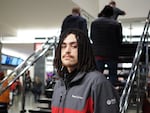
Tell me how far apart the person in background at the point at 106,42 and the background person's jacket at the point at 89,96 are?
2.74 m

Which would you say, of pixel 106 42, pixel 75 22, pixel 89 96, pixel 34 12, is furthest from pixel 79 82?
pixel 34 12

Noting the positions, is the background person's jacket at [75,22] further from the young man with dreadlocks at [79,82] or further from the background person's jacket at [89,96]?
the background person's jacket at [89,96]

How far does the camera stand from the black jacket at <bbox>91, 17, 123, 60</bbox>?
4402 mm

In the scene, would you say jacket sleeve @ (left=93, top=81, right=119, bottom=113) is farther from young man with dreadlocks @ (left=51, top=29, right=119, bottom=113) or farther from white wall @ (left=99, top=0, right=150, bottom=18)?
white wall @ (left=99, top=0, right=150, bottom=18)

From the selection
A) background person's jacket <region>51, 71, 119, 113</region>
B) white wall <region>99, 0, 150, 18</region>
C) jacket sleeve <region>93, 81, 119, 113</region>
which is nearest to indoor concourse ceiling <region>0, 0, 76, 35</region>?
white wall <region>99, 0, 150, 18</region>

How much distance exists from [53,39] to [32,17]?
4.05 metres

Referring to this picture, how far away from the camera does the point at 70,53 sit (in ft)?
5.53

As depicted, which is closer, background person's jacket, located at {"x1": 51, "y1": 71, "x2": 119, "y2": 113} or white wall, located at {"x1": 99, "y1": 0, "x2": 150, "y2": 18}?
background person's jacket, located at {"x1": 51, "y1": 71, "x2": 119, "y2": 113}

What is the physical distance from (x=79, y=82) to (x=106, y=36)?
2903 mm

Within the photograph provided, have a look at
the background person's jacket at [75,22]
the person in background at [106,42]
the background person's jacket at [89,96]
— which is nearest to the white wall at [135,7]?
the background person's jacket at [75,22]

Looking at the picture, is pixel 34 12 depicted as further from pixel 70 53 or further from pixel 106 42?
pixel 70 53

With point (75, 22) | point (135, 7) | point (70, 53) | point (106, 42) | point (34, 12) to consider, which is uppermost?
point (135, 7)

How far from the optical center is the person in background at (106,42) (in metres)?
4.39

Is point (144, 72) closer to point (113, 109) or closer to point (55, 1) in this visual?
point (55, 1)
